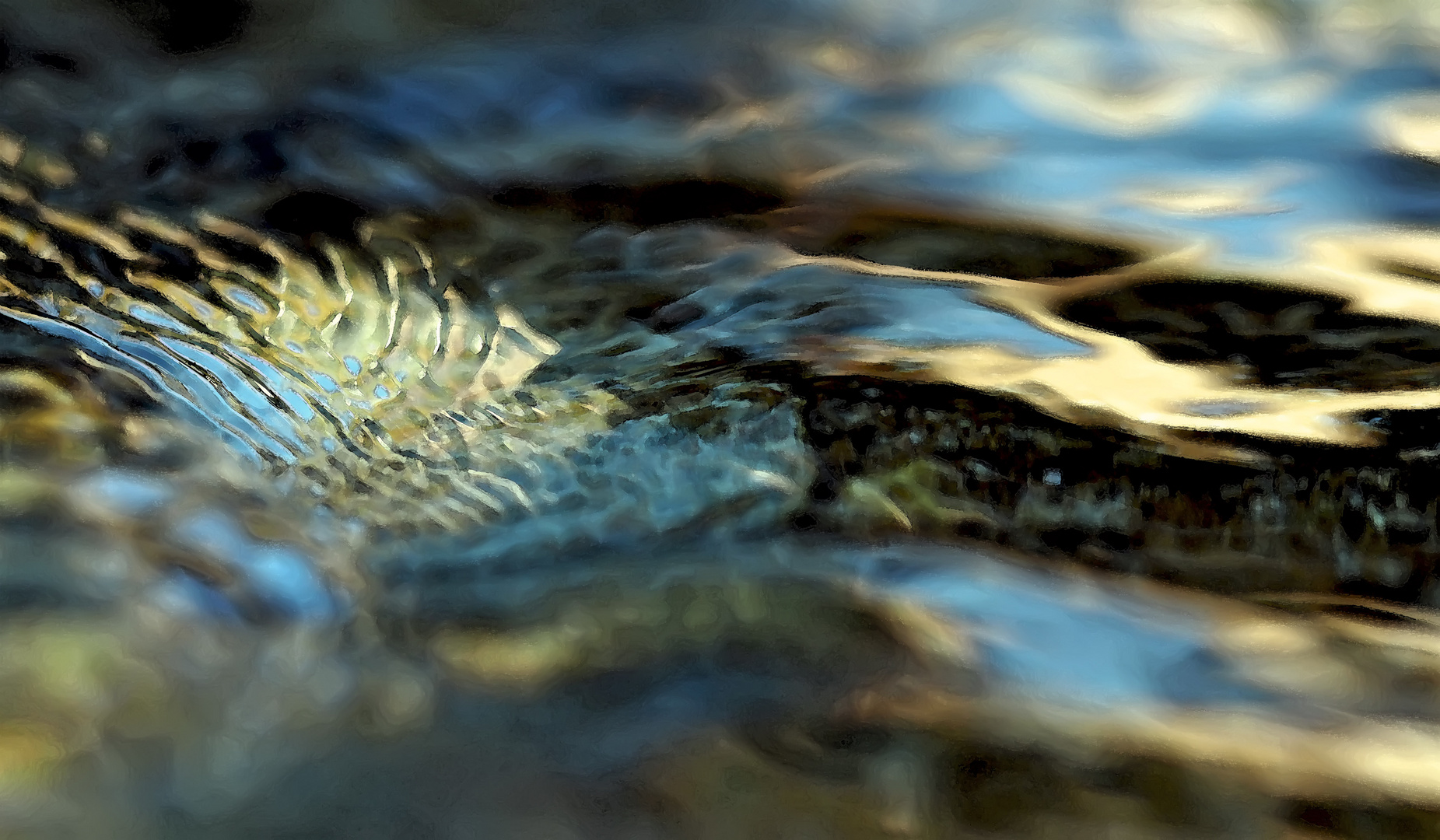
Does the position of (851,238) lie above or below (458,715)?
above

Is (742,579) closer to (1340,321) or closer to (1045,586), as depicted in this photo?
(1045,586)

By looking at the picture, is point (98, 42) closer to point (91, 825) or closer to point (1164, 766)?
point (91, 825)

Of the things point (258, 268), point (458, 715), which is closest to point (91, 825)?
point (458, 715)

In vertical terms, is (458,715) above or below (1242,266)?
below

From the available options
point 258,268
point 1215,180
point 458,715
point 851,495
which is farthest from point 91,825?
point 1215,180

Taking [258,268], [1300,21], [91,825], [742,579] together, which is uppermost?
[1300,21]

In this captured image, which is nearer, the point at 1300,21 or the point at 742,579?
the point at 1300,21
